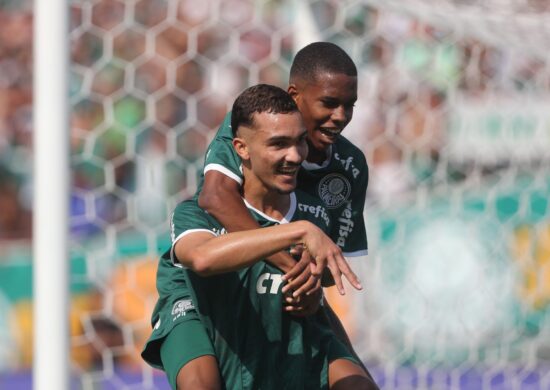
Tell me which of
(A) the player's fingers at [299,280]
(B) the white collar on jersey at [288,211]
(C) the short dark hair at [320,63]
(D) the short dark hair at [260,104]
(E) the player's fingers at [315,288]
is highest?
(C) the short dark hair at [320,63]

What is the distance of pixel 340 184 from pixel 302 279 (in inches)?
28.5

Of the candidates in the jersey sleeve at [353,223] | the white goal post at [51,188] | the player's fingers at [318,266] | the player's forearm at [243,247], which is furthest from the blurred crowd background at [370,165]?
the player's fingers at [318,266]

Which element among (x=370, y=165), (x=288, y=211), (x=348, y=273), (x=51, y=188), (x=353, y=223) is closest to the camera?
(x=348, y=273)

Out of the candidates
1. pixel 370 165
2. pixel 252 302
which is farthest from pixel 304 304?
pixel 370 165

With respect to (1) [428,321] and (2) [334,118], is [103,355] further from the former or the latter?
(2) [334,118]

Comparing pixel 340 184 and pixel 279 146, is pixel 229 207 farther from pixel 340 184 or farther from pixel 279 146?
pixel 340 184

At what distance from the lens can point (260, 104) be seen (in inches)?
115

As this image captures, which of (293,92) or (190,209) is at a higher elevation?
(293,92)

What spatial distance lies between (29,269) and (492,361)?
250cm

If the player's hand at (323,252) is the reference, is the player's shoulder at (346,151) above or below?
above

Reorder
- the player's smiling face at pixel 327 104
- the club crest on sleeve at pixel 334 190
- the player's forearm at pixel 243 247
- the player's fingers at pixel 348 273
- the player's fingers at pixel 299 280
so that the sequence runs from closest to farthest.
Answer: the player's fingers at pixel 348 273 → the player's forearm at pixel 243 247 → the player's fingers at pixel 299 280 → the player's smiling face at pixel 327 104 → the club crest on sleeve at pixel 334 190

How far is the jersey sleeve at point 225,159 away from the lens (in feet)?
9.96

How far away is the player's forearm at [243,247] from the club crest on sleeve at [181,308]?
1.27 ft

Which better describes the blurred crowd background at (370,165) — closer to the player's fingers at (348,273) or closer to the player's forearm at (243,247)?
the player's forearm at (243,247)
